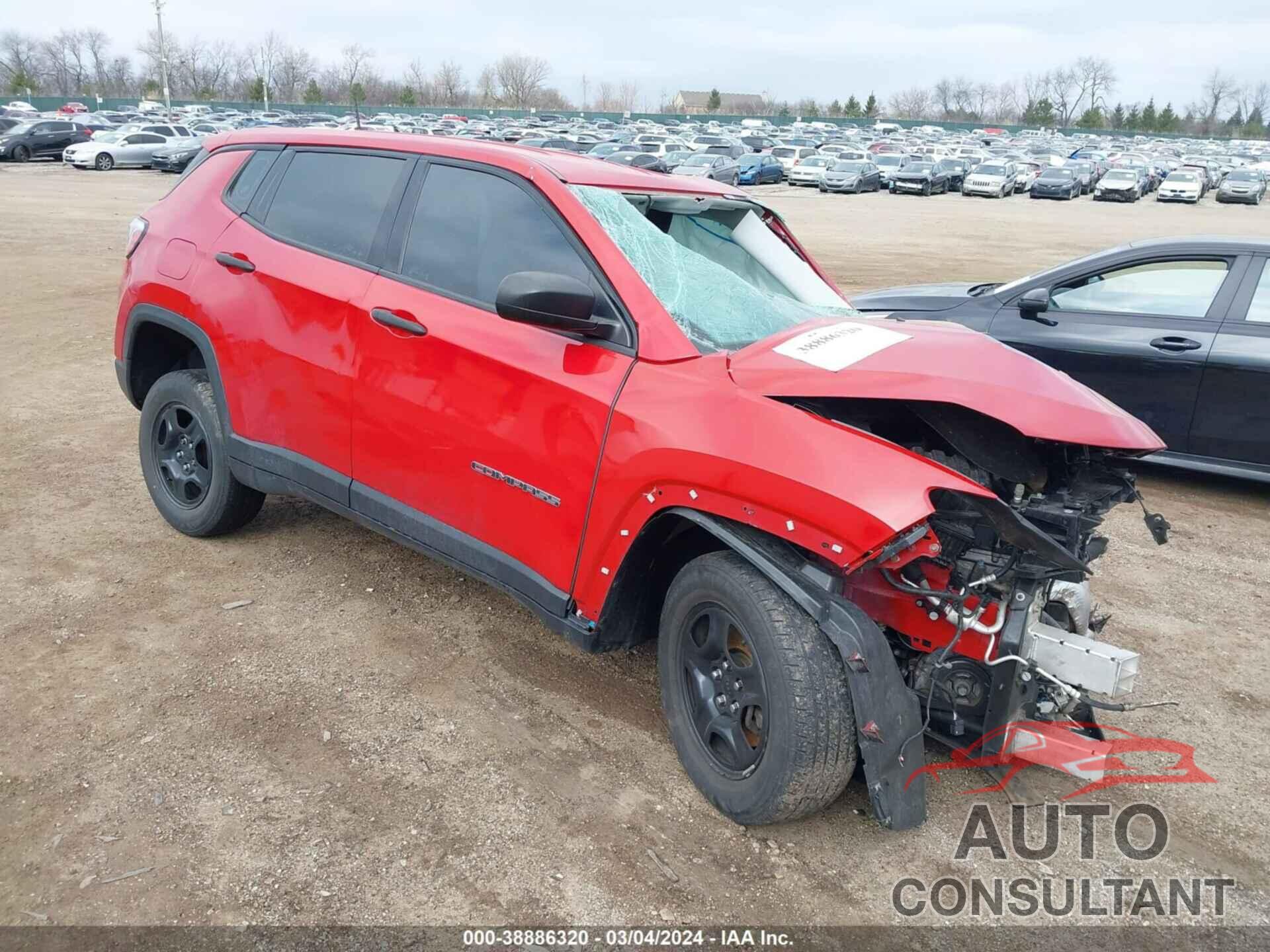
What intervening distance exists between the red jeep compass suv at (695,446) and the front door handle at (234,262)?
15mm

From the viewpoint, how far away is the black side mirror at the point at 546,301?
3025mm

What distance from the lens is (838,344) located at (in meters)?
3.16

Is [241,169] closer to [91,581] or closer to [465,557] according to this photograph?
[91,581]

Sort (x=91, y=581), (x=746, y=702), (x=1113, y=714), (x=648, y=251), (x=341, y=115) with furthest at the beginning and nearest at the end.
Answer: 1. (x=341, y=115)
2. (x=91, y=581)
3. (x=1113, y=714)
4. (x=648, y=251)
5. (x=746, y=702)

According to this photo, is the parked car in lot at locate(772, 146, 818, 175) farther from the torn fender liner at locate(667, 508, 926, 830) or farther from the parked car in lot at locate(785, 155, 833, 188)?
the torn fender liner at locate(667, 508, 926, 830)

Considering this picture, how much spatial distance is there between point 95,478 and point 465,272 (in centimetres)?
322

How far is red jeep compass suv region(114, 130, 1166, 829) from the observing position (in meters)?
2.74

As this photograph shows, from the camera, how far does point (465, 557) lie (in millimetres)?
3611

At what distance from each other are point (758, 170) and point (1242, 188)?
2196cm

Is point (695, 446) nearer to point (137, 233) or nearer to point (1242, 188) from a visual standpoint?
point (137, 233)

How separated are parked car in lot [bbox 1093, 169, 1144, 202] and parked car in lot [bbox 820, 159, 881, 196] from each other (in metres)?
10.0

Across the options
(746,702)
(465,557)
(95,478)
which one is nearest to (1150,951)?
(746,702)

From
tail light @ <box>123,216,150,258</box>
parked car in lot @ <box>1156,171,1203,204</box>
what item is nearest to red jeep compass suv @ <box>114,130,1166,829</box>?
tail light @ <box>123,216,150,258</box>

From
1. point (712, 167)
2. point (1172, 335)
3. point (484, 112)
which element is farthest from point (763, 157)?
point (484, 112)
